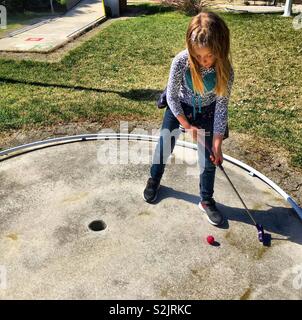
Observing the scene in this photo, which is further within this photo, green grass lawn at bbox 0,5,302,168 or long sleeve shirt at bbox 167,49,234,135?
green grass lawn at bbox 0,5,302,168

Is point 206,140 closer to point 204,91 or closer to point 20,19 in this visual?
point 204,91

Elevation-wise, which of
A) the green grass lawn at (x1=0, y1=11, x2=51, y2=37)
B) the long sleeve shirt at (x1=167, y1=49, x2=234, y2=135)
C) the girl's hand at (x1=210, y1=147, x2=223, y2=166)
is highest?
the long sleeve shirt at (x1=167, y1=49, x2=234, y2=135)

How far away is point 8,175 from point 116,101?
8.06 ft

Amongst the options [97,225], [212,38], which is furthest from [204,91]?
[97,225]

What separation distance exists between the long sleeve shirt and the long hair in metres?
0.11

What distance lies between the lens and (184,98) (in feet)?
11.2

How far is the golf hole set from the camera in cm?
366

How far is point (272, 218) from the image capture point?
3.81 m

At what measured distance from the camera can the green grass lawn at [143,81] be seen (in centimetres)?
575

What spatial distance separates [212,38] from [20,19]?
12.2 meters

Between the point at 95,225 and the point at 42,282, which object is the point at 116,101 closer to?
the point at 95,225

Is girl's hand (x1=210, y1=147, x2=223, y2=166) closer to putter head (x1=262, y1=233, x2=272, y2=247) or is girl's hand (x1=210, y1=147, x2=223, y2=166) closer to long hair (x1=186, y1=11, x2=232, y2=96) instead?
long hair (x1=186, y1=11, x2=232, y2=96)

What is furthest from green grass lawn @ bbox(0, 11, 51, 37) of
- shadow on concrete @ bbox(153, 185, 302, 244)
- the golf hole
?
shadow on concrete @ bbox(153, 185, 302, 244)

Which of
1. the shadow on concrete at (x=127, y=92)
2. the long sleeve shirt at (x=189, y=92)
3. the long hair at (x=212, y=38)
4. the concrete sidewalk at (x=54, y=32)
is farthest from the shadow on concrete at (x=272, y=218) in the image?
the concrete sidewalk at (x=54, y=32)
